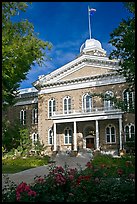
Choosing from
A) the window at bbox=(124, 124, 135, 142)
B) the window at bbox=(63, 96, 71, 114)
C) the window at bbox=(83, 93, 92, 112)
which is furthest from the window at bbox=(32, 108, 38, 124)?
Answer: the window at bbox=(124, 124, 135, 142)

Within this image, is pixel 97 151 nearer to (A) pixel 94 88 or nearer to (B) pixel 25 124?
(A) pixel 94 88

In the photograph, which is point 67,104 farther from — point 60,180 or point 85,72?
point 60,180

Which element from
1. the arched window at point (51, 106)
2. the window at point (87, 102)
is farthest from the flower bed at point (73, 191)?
the arched window at point (51, 106)

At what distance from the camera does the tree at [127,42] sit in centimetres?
1065

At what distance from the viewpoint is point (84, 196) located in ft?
17.9

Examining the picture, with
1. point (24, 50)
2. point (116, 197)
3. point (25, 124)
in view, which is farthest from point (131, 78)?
point (25, 124)

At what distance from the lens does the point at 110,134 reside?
31766mm

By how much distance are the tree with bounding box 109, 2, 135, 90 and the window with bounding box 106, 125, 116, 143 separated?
18840 mm

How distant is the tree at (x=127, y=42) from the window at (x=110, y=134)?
18.8 meters

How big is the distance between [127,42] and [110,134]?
71.4ft

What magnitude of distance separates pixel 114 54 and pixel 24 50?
502cm

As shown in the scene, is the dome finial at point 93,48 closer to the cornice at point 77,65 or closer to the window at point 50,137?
the cornice at point 77,65

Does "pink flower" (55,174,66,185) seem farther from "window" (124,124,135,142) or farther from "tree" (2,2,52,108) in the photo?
"window" (124,124,135,142)

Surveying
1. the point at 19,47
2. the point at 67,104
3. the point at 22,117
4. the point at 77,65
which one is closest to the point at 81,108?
the point at 67,104
